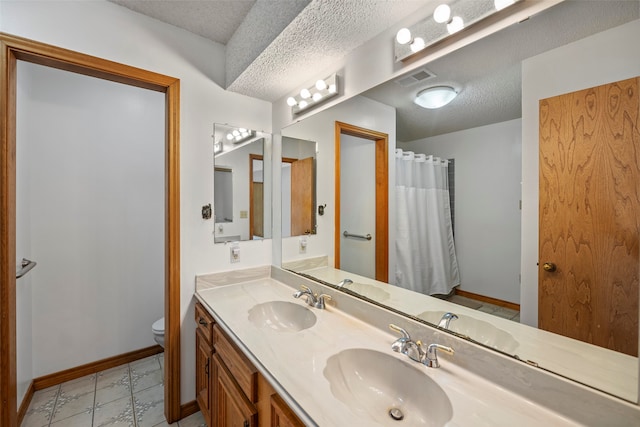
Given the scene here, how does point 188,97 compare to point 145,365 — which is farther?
point 145,365

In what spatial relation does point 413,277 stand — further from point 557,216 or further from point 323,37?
point 323,37

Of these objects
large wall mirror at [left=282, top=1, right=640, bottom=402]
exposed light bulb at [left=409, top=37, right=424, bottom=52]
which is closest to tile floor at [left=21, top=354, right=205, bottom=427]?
large wall mirror at [left=282, top=1, right=640, bottom=402]

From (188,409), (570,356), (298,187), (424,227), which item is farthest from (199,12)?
(188,409)

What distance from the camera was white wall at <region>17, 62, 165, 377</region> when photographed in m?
2.01

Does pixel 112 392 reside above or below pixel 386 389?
below

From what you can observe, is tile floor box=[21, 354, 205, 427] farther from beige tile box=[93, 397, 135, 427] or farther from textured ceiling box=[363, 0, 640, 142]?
textured ceiling box=[363, 0, 640, 142]

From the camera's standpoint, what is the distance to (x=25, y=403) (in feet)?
5.81

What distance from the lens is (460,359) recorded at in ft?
2.93

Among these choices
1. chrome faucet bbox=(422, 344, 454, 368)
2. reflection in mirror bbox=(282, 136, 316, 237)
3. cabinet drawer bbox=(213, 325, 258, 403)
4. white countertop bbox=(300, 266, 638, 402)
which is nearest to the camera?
white countertop bbox=(300, 266, 638, 402)

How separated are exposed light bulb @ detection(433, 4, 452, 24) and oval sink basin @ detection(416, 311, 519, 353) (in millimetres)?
1076

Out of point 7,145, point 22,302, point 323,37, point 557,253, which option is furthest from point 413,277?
point 22,302

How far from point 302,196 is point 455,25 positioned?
1.23 meters

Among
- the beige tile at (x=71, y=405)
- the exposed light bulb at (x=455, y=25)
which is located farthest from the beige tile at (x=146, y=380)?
the exposed light bulb at (x=455, y=25)

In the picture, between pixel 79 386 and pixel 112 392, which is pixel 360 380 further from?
pixel 79 386
